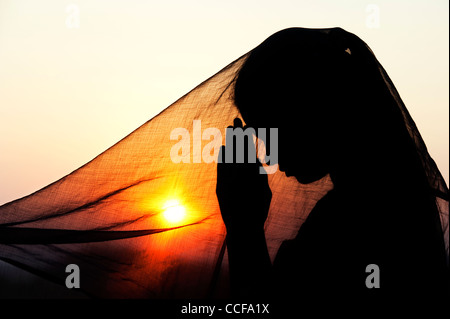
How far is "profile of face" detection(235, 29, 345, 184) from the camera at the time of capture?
144 cm

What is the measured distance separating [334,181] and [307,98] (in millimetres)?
274

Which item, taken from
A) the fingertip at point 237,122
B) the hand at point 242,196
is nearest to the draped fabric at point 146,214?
the fingertip at point 237,122

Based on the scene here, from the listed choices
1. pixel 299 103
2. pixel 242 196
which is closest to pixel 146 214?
pixel 242 196

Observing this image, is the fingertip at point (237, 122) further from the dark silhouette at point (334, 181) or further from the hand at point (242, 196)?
the hand at point (242, 196)

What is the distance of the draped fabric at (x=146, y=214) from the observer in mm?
1541

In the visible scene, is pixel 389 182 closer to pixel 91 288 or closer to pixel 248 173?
pixel 248 173

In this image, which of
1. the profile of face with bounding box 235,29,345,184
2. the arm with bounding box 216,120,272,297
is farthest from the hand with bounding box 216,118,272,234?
the profile of face with bounding box 235,29,345,184

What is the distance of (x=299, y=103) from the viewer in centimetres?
145

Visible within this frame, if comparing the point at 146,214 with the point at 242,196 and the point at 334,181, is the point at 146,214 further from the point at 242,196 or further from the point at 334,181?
the point at 334,181
